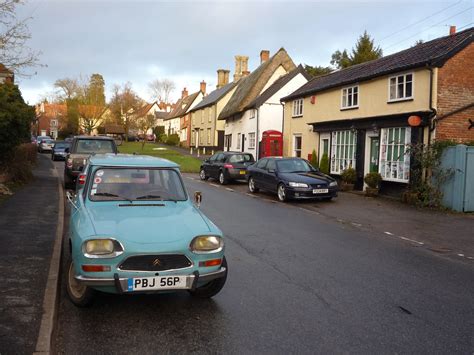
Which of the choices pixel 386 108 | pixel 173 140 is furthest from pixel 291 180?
pixel 173 140

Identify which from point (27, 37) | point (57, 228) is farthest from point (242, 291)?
point (27, 37)

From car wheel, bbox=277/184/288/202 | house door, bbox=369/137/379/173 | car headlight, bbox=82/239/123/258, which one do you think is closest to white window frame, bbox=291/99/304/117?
house door, bbox=369/137/379/173

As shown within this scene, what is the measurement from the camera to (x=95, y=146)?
16.0 meters

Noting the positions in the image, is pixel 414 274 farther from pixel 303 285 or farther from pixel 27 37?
pixel 27 37

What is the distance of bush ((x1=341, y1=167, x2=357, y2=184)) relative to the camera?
19406mm

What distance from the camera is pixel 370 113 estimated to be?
19203 mm

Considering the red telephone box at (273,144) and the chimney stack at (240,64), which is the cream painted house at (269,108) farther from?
the chimney stack at (240,64)

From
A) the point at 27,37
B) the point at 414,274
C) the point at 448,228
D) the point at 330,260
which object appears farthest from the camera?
the point at 27,37

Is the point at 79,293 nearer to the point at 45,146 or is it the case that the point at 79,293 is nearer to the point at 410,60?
the point at 410,60

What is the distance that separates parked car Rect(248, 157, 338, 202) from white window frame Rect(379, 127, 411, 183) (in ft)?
9.91

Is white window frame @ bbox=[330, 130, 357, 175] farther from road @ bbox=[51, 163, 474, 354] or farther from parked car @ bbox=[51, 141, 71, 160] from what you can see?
parked car @ bbox=[51, 141, 71, 160]

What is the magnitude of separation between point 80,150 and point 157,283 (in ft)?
40.6

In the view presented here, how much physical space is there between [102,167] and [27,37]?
816 centimetres

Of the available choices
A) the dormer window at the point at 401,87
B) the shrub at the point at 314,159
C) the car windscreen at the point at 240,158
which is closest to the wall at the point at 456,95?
the dormer window at the point at 401,87
